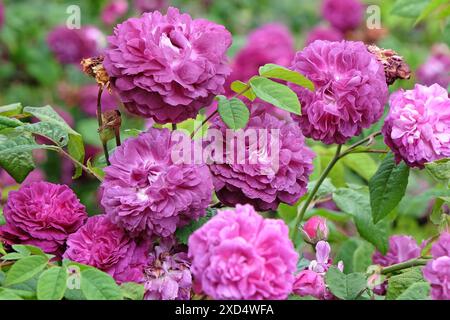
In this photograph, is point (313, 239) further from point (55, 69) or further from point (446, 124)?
point (55, 69)

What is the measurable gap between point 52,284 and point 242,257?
A: 0.23m

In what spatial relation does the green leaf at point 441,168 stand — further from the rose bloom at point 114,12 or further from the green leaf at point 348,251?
the rose bloom at point 114,12

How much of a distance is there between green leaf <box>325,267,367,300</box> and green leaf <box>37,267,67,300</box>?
1.08 feet

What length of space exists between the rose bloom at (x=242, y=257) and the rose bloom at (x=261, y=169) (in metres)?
0.19

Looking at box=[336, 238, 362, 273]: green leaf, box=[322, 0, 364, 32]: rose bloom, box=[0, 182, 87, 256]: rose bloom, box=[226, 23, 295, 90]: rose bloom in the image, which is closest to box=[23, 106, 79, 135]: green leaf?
box=[0, 182, 87, 256]: rose bloom

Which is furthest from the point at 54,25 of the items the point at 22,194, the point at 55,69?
the point at 22,194

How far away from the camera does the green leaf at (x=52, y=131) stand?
4.29ft

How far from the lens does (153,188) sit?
3.73ft

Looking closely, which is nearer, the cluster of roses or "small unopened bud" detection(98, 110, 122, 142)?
the cluster of roses

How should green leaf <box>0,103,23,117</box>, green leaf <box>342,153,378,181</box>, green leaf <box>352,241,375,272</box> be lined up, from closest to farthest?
green leaf <box>0,103,23,117</box>, green leaf <box>352,241,375,272</box>, green leaf <box>342,153,378,181</box>

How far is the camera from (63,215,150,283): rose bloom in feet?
3.81

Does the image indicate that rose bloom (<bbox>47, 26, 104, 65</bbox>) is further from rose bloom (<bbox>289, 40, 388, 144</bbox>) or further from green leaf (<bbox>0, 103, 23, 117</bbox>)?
rose bloom (<bbox>289, 40, 388, 144</bbox>)

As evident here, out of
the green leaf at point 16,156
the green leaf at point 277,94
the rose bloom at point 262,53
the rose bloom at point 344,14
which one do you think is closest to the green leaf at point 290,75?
the green leaf at point 277,94

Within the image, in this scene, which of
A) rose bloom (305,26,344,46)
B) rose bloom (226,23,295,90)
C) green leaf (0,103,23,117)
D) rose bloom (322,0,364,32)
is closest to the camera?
green leaf (0,103,23,117)
